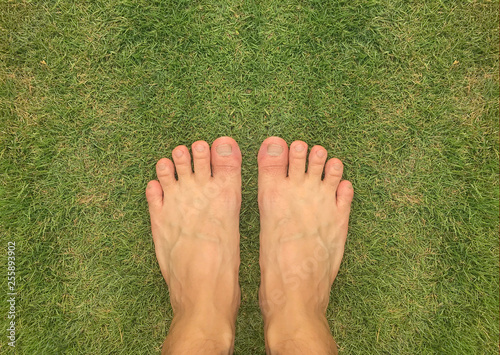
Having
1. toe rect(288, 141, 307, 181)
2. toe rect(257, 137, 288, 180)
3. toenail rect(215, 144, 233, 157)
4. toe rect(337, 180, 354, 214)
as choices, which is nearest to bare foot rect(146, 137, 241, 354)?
toenail rect(215, 144, 233, 157)

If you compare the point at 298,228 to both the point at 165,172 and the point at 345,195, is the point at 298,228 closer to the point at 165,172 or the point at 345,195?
the point at 345,195

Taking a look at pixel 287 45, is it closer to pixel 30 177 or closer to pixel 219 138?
pixel 219 138

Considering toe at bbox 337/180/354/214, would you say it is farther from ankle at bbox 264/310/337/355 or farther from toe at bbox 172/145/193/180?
toe at bbox 172/145/193/180

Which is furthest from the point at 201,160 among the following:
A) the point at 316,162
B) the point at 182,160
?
the point at 316,162

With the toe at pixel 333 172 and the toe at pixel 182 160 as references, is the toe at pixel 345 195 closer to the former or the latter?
the toe at pixel 333 172

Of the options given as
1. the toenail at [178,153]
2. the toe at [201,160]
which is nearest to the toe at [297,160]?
the toe at [201,160]

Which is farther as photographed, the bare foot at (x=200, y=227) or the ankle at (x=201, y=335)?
the bare foot at (x=200, y=227)
